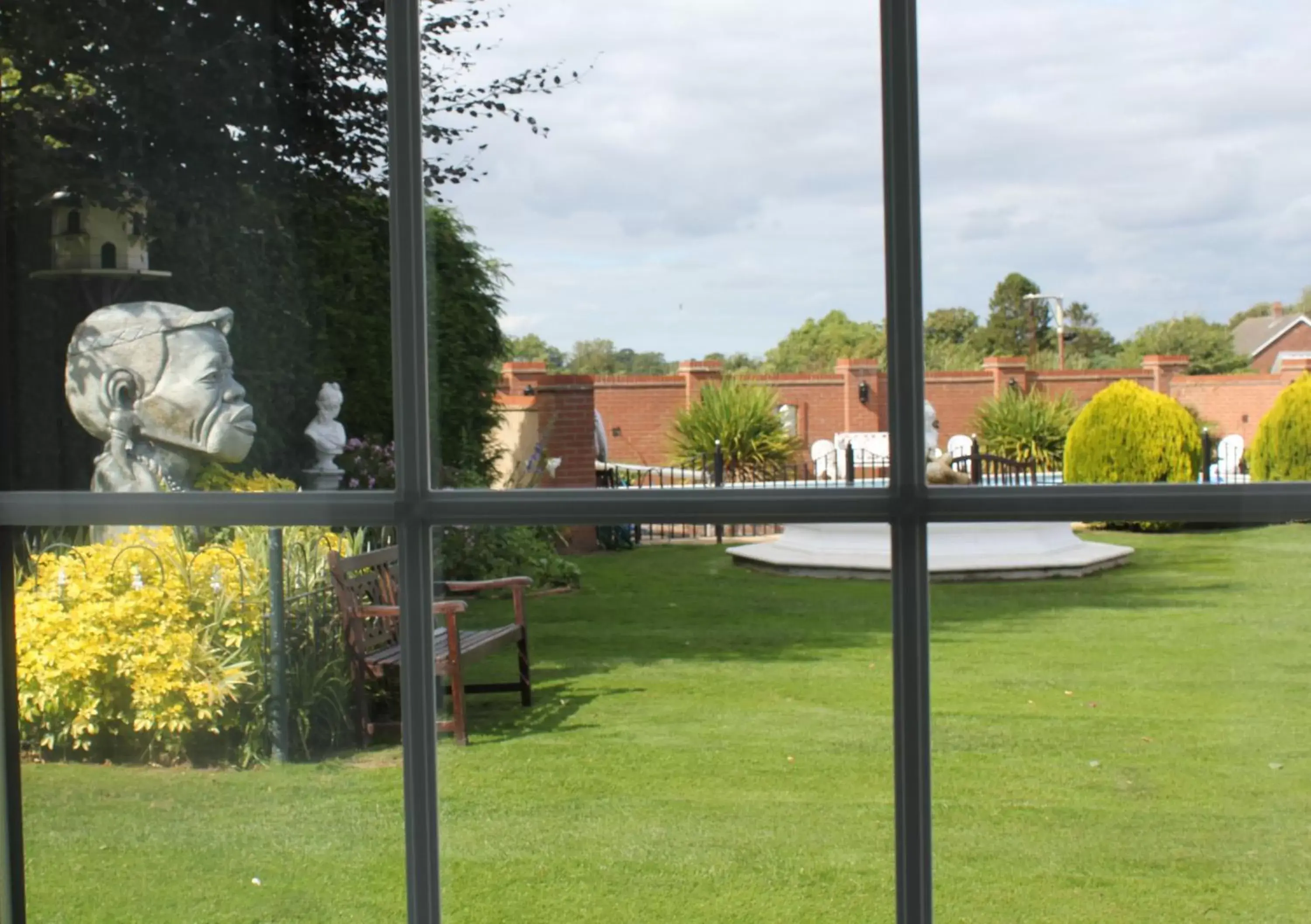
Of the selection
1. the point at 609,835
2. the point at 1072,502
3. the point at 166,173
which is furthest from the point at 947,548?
the point at 166,173

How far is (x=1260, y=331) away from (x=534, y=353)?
30.0 inches

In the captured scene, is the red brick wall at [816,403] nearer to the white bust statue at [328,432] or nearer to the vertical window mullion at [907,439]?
the vertical window mullion at [907,439]

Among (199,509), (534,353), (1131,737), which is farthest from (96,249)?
(1131,737)

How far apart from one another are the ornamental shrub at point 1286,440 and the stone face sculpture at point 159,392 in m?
1.11

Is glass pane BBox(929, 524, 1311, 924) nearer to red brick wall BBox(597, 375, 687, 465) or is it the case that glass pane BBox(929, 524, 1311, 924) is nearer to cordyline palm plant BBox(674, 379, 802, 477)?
cordyline palm plant BBox(674, 379, 802, 477)

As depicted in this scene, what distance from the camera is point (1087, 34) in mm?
1185

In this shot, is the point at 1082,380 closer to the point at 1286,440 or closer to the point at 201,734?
the point at 1286,440

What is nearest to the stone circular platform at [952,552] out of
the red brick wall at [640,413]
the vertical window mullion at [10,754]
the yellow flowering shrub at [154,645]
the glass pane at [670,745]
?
the glass pane at [670,745]

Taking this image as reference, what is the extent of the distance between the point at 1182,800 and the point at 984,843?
202 millimetres

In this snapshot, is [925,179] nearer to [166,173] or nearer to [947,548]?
[947,548]

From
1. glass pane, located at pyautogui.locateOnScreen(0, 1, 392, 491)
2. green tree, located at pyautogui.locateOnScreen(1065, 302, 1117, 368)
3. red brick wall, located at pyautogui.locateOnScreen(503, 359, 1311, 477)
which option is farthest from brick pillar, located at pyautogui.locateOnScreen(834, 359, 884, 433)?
glass pane, located at pyautogui.locateOnScreen(0, 1, 392, 491)

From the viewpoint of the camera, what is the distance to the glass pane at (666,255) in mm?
1242

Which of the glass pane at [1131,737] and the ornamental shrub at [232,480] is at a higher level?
the ornamental shrub at [232,480]

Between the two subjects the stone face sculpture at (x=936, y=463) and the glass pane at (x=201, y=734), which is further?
the glass pane at (x=201, y=734)
